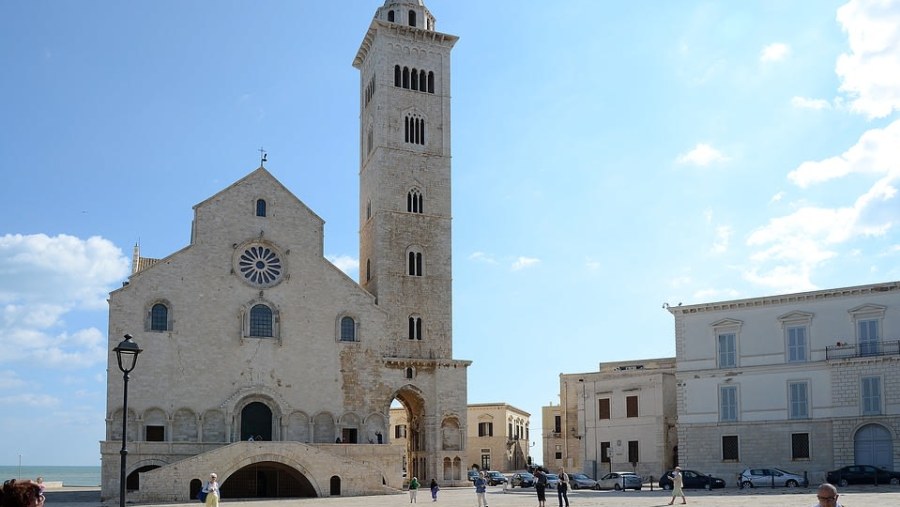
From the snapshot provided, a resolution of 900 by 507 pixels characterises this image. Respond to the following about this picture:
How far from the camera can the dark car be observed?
135 feet

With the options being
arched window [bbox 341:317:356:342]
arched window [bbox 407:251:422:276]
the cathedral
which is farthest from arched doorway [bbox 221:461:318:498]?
arched window [bbox 407:251:422:276]

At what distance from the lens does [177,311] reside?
1849 inches

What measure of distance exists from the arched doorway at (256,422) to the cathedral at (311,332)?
0.22ft

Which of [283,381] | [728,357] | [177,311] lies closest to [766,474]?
[728,357]

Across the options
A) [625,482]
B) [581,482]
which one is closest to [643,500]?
[625,482]

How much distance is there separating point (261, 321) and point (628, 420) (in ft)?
70.7

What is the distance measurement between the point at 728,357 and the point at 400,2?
26.8m

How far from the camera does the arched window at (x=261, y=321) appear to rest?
160 feet

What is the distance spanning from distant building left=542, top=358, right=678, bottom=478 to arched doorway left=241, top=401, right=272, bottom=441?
19375 mm

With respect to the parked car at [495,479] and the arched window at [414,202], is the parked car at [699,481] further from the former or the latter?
the arched window at [414,202]

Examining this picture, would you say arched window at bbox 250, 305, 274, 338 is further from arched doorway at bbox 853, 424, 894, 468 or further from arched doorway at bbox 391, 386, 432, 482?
arched doorway at bbox 853, 424, 894, 468

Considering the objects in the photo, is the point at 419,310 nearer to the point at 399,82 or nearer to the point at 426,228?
the point at 426,228

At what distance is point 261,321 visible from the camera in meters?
48.9

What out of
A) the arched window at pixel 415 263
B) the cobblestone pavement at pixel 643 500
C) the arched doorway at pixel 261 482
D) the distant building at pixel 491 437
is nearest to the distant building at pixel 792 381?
the cobblestone pavement at pixel 643 500
